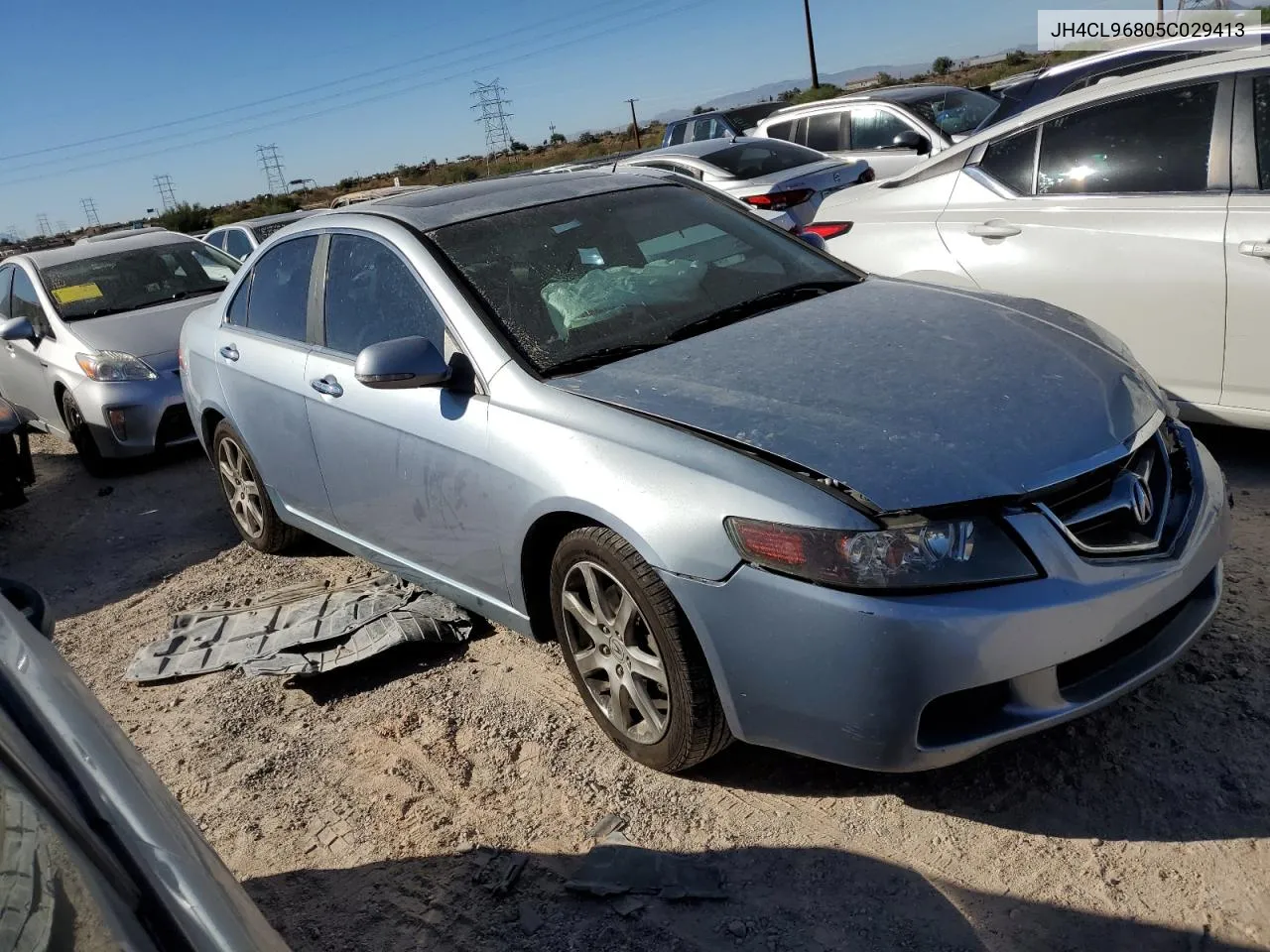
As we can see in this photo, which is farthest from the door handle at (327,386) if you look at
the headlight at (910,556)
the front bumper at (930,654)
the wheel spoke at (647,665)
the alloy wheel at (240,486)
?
the headlight at (910,556)

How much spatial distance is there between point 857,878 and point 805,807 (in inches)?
12.8

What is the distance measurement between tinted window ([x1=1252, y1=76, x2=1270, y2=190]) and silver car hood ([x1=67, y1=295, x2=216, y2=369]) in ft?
21.9

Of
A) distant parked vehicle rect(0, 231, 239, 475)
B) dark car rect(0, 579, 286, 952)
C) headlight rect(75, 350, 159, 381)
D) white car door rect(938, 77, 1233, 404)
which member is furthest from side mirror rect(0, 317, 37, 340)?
dark car rect(0, 579, 286, 952)

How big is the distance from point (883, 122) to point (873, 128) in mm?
144

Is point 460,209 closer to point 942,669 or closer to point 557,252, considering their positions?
point 557,252

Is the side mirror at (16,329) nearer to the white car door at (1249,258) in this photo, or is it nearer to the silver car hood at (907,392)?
the silver car hood at (907,392)

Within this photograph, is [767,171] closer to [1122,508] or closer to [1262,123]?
[1262,123]

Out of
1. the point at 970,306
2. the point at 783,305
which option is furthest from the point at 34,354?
the point at 970,306

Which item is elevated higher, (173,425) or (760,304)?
(760,304)

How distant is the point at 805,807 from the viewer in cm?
293

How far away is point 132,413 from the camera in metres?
7.59

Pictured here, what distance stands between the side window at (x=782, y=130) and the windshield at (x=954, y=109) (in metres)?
1.59

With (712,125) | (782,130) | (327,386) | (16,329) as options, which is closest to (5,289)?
(16,329)

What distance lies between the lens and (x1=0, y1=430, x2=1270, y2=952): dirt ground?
247 centimetres
